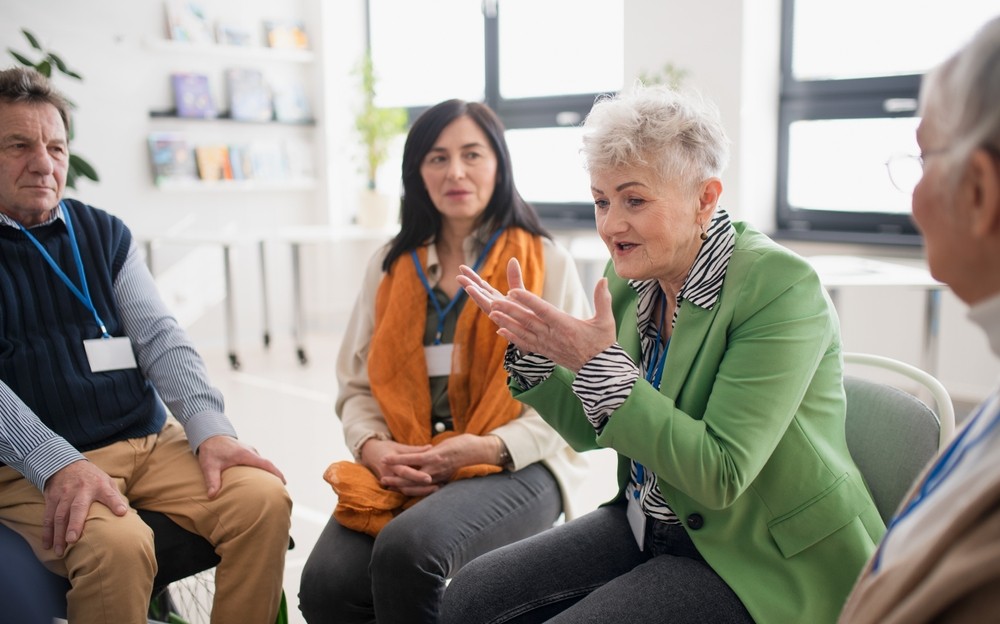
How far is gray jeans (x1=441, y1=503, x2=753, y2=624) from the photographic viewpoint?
4.15 ft

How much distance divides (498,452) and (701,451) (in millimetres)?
658

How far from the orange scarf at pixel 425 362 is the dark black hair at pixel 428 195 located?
0.05m

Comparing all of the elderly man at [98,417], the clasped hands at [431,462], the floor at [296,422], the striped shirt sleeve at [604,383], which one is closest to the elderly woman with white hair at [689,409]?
the striped shirt sleeve at [604,383]

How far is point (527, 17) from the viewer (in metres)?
5.84

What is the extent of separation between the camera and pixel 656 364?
59.1 inches

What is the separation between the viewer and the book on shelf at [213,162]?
19.7 feet

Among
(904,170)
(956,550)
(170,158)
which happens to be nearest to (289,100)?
(170,158)

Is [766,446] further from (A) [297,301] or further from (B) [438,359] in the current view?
(A) [297,301]

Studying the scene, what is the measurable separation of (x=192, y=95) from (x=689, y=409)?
543 centimetres

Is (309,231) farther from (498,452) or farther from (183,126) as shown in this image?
(498,452)

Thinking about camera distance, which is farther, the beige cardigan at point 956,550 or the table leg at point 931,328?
the table leg at point 931,328

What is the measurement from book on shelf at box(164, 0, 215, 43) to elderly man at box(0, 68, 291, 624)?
4336 millimetres

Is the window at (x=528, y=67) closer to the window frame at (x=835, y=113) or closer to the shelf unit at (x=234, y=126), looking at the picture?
the shelf unit at (x=234, y=126)

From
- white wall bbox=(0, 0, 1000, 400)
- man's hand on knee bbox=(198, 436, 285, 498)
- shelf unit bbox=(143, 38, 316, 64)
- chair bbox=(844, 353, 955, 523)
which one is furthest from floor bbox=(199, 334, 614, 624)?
shelf unit bbox=(143, 38, 316, 64)
